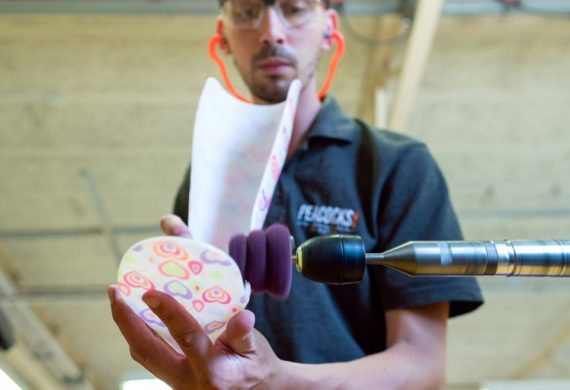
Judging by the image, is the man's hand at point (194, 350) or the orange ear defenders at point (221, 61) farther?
the orange ear defenders at point (221, 61)

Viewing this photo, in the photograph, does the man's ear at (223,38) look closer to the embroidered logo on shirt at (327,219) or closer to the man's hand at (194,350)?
the embroidered logo on shirt at (327,219)

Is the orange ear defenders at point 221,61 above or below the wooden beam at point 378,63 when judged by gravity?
above

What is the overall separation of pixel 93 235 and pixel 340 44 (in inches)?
101

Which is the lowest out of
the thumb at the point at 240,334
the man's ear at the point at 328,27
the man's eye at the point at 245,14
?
the thumb at the point at 240,334

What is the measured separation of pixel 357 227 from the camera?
817 mm

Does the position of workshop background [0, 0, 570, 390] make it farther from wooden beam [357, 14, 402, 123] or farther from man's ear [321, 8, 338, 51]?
man's ear [321, 8, 338, 51]

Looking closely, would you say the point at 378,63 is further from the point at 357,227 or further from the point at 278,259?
the point at 278,259

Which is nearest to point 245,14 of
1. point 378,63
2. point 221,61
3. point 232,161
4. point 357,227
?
point 221,61

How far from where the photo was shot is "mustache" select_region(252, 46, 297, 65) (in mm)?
883

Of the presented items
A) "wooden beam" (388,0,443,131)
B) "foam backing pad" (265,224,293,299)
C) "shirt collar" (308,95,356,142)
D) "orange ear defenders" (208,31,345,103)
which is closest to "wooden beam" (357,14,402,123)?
"wooden beam" (388,0,443,131)

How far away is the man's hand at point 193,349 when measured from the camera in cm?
46

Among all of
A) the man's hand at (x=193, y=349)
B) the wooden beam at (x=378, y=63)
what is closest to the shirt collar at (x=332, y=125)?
the man's hand at (x=193, y=349)

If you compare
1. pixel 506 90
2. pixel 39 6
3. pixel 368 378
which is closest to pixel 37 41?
pixel 39 6

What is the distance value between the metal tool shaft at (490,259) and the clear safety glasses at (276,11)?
0.58 meters
